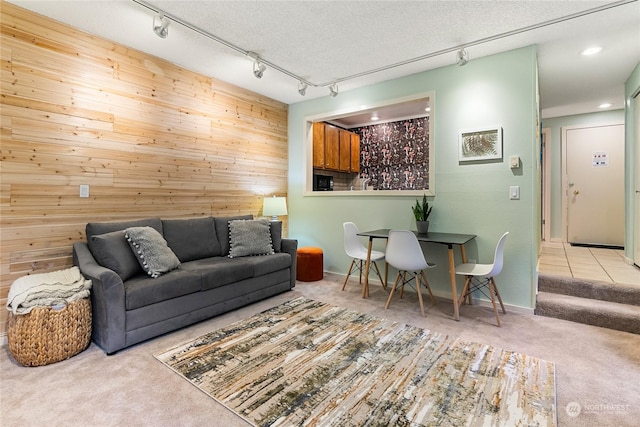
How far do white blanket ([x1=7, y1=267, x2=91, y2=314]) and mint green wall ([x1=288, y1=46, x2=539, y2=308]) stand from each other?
122 inches

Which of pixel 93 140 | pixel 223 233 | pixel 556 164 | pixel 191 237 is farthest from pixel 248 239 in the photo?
pixel 556 164

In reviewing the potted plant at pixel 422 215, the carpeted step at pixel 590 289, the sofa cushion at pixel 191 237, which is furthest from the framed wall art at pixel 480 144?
the sofa cushion at pixel 191 237

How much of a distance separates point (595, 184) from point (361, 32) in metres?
5.16

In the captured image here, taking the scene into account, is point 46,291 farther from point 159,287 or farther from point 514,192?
point 514,192

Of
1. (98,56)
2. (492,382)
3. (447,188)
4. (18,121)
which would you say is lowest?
(492,382)

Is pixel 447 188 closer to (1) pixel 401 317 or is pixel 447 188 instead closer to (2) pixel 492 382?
(1) pixel 401 317

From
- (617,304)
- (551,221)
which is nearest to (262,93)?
(617,304)

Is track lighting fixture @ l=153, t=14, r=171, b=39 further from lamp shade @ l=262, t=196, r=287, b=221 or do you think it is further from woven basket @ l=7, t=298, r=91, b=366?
lamp shade @ l=262, t=196, r=287, b=221

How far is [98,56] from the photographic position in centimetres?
287

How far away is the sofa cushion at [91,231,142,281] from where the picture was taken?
2488mm

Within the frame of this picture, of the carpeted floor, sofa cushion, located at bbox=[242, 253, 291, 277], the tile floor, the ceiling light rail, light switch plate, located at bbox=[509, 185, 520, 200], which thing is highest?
the ceiling light rail

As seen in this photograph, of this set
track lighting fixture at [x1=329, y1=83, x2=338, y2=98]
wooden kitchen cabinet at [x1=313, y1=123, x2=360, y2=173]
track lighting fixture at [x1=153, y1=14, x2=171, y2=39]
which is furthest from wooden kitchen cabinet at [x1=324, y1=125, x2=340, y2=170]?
track lighting fixture at [x1=153, y1=14, x2=171, y2=39]

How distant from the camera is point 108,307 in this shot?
2.24 m

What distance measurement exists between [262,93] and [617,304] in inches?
189
